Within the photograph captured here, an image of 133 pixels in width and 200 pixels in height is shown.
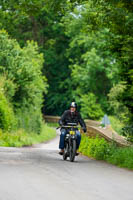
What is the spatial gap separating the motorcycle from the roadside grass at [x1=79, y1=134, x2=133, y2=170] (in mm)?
1180

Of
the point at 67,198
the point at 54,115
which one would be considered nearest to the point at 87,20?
the point at 67,198

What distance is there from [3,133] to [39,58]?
19592mm

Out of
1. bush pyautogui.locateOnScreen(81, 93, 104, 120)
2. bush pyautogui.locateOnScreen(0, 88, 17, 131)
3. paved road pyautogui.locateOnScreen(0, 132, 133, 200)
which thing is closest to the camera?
paved road pyautogui.locateOnScreen(0, 132, 133, 200)

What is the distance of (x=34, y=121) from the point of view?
39.3m

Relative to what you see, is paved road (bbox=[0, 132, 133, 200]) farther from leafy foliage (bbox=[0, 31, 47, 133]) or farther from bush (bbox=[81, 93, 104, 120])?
bush (bbox=[81, 93, 104, 120])

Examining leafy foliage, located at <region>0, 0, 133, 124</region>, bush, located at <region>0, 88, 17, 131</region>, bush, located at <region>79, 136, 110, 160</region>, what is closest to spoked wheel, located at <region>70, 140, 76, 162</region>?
bush, located at <region>79, 136, 110, 160</region>

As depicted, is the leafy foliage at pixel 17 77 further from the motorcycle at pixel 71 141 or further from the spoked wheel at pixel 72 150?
the spoked wheel at pixel 72 150

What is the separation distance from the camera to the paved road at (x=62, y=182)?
920 centimetres

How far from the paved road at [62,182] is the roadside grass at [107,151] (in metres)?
0.91

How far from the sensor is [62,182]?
10.9 meters

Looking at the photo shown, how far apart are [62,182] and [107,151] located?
7.09 meters

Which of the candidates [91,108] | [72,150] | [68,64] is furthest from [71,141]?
[68,64]

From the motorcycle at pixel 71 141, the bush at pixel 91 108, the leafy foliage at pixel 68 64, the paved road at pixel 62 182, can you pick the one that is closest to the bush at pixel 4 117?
the leafy foliage at pixel 68 64

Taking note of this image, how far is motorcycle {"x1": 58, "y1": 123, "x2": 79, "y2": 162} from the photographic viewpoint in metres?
16.7
